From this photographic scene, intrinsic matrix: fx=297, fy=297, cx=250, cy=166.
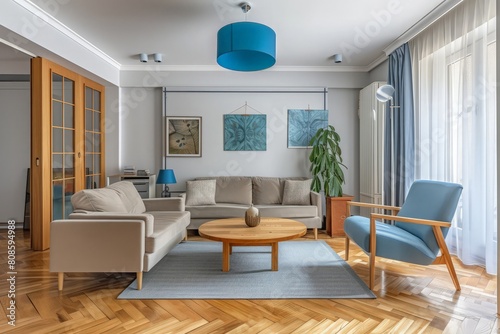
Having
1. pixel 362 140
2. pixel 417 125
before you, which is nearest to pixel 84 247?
Result: pixel 417 125

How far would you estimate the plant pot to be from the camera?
14.0 ft

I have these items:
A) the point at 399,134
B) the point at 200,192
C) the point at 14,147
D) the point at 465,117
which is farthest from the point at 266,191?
the point at 14,147

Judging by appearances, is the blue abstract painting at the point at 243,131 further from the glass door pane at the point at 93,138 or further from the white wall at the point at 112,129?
the glass door pane at the point at 93,138

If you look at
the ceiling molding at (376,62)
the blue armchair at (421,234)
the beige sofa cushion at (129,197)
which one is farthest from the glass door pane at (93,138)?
the ceiling molding at (376,62)

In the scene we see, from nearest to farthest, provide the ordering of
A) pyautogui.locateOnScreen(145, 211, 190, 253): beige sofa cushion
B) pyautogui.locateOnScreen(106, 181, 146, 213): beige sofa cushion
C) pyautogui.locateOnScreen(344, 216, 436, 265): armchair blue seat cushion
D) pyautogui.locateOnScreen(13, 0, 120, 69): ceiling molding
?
pyautogui.locateOnScreen(344, 216, 436, 265): armchair blue seat cushion, pyautogui.locateOnScreen(145, 211, 190, 253): beige sofa cushion, pyautogui.locateOnScreen(13, 0, 120, 69): ceiling molding, pyautogui.locateOnScreen(106, 181, 146, 213): beige sofa cushion

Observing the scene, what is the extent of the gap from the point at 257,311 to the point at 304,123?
3.44 meters

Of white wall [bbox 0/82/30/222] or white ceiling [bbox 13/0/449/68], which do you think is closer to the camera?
white ceiling [bbox 13/0/449/68]

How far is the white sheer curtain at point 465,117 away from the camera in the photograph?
8.57 ft

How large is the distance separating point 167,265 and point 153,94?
3.11 meters

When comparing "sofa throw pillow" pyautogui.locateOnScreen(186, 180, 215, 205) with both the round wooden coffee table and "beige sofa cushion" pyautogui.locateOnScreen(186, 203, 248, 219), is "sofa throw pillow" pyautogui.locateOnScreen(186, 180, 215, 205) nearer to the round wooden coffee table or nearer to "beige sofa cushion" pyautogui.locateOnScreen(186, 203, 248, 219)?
"beige sofa cushion" pyautogui.locateOnScreen(186, 203, 248, 219)

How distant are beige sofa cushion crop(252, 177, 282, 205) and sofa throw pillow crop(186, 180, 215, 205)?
0.67 meters

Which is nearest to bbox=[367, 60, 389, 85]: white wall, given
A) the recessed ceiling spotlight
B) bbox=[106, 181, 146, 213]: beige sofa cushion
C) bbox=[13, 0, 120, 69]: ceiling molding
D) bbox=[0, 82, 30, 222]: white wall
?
the recessed ceiling spotlight

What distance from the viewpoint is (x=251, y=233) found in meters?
2.80

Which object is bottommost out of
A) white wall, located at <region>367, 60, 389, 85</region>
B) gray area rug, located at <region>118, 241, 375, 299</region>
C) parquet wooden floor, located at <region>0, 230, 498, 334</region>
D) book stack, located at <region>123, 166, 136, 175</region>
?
parquet wooden floor, located at <region>0, 230, 498, 334</region>
